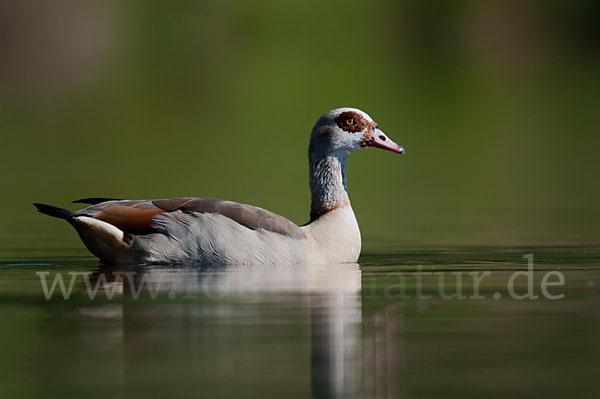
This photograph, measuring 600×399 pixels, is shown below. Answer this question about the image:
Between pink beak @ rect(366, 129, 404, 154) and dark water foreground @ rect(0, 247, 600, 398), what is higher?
pink beak @ rect(366, 129, 404, 154)

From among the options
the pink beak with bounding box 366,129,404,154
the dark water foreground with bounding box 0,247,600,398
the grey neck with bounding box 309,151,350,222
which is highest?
the pink beak with bounding box 366,129,404,154

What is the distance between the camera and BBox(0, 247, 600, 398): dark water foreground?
318 inches

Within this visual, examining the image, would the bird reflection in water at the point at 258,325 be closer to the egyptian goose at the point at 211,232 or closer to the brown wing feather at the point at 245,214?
the egyptian goose at the point at 211,232

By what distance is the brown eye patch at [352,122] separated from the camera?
1422cm

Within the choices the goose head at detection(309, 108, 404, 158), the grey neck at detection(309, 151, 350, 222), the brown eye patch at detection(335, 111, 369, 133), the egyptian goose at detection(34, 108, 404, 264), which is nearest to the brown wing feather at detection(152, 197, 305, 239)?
the egyptian goose at detection(34, 108, 404, 264)

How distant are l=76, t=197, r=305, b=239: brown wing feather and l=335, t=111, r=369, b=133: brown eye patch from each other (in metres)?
1.33

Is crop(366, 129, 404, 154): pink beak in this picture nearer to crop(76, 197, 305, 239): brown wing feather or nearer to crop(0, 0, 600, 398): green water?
crop(0, 0, 600, 398): green water

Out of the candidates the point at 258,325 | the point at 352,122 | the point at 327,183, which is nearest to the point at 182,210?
the point at 327,183

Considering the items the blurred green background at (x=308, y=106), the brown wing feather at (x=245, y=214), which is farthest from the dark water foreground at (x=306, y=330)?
the blurred green background at (x=308, y=106)

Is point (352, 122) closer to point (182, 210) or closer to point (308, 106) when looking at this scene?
point (182, 210)

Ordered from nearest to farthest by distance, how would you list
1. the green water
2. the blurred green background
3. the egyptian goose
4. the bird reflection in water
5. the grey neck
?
1. the bird reflection in water
2. the green water
3. the egyptian goose
4. the grey neck
5. the blurred green background

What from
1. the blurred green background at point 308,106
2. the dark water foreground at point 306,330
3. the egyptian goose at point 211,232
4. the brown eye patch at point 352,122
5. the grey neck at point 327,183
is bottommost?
the dark water foreground at point 306,330

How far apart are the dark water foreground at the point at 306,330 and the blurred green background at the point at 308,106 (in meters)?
3.20

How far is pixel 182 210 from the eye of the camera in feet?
45.0
